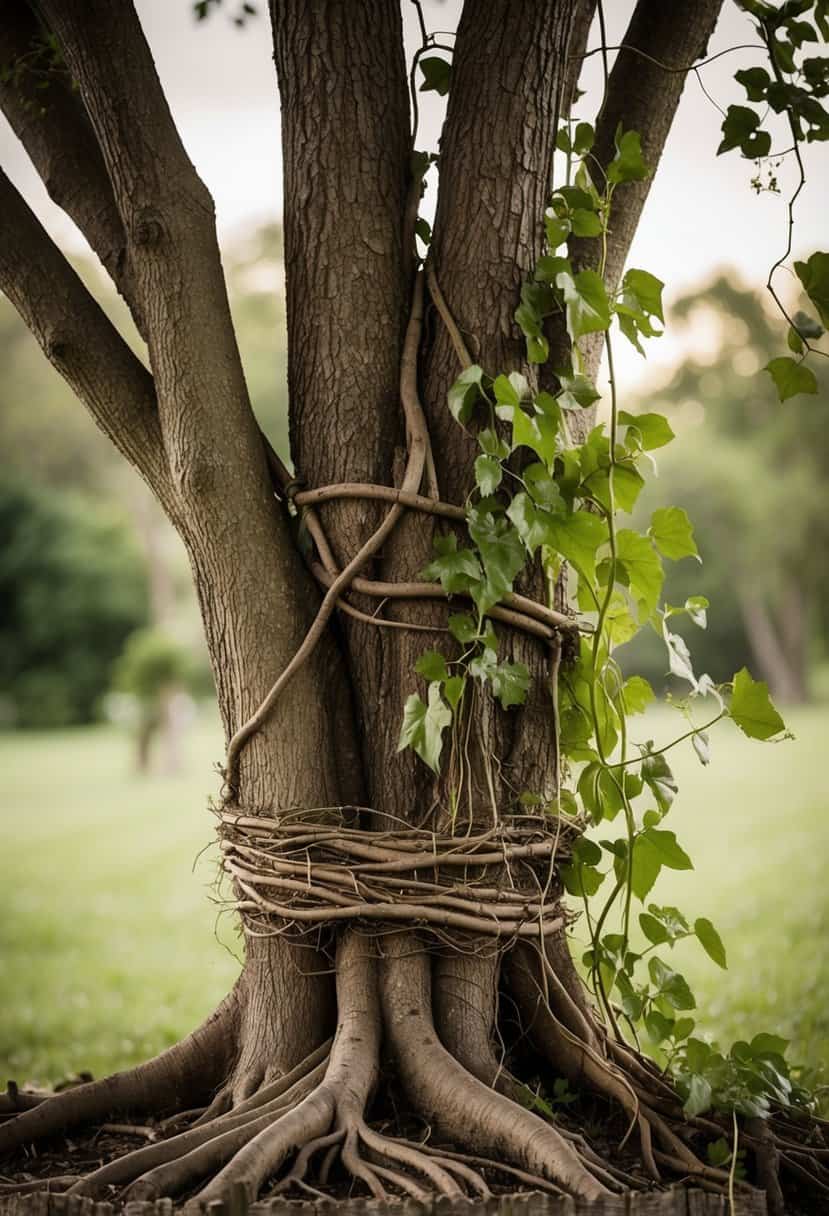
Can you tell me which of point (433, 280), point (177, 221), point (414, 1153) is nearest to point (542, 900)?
→ point (414, 1153)

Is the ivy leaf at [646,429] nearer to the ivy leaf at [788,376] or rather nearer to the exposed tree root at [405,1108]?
the ivy leaf at [788,376]

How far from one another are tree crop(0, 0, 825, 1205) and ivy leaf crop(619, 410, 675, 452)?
3.3 inches

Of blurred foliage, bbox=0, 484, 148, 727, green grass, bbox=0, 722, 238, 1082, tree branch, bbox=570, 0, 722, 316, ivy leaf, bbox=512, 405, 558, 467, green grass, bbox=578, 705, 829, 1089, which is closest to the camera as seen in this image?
ivy leaf, bbox=512, 405, 558, 467

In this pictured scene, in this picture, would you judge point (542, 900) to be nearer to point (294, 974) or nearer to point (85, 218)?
point (294, 974)

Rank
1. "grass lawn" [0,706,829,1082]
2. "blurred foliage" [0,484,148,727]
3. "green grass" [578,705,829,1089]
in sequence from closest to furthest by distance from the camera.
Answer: "green grass" [578,705,829,1089], "grass lawn" [0,706,829,1082], "blurred foliage" [0,484,148,727]

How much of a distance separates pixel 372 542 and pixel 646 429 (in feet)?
1.70

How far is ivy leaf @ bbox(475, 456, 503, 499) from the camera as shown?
178cm

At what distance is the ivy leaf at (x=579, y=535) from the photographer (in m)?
1.85

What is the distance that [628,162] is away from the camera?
6.14 feet

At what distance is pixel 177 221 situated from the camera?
1943mm

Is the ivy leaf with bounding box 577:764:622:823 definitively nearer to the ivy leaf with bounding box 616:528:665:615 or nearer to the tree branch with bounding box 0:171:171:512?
the ivy leaf with bounding box 616:528:665:615

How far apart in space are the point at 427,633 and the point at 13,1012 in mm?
3445

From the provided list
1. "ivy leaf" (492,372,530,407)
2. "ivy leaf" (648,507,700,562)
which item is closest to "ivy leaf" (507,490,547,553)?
"ivy leaf" (492,372,530,407)

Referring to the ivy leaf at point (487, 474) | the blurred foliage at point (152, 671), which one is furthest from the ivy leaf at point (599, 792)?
the blurred foliage at point (152, 671)
